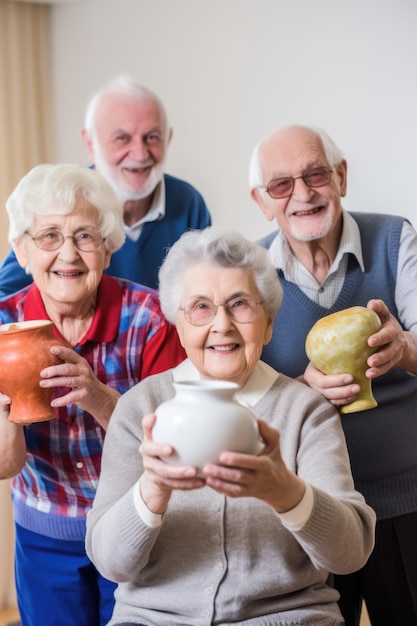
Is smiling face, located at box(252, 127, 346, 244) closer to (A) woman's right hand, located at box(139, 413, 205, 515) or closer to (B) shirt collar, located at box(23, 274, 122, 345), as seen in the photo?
(B) shirt collar, located at box(23, 274, 122, 345)

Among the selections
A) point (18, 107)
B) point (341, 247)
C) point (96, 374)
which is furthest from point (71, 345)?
point (18, 107)

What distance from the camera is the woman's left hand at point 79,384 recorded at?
1880 mm

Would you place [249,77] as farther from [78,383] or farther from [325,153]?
[78,383]

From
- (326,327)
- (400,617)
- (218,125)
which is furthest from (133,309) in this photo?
(218,125)

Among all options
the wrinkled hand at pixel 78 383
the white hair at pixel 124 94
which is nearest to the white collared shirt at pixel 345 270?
the wrinkled hand at pixel 78 383

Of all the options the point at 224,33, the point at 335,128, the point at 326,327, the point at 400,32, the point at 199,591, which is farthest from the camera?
the point at 224,33

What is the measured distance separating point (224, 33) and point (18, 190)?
7.26 ft

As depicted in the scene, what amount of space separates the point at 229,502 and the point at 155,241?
4.21ft

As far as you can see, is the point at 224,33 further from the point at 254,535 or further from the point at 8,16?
the point at 254,535

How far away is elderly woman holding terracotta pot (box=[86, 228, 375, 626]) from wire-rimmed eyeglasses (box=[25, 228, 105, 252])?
11.2 inches

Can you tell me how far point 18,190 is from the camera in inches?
83.7

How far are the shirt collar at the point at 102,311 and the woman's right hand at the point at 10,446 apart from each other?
0.26 m

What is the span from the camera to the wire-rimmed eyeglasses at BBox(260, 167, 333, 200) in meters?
2.27

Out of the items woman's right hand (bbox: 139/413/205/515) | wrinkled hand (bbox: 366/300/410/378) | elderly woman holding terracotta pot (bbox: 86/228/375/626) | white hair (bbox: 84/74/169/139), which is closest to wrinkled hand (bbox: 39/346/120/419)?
elderly woman holding terracotta pot (bbox: 86/228/375/626)
